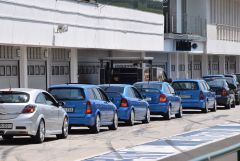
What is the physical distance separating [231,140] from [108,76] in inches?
655

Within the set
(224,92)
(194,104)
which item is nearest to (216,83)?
(224,92)

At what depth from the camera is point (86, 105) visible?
21234mm

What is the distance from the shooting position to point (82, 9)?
33594 millimetres

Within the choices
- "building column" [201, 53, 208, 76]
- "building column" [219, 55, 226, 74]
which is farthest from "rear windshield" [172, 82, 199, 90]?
"building column" [219, 55, 226, 74]

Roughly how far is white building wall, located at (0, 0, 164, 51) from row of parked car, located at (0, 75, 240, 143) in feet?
14.7

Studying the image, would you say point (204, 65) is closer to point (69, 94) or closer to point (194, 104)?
point (194, 104)

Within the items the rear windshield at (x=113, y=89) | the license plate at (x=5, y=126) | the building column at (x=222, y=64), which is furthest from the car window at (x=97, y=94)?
the building column at (x=222, y=64)

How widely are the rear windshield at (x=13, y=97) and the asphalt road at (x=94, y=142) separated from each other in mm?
1084

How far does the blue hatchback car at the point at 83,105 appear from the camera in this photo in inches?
837

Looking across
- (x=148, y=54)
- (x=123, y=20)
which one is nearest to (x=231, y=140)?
(x=123, y=20)

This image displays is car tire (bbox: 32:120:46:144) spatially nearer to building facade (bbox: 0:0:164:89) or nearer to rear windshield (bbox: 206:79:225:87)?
building facade (bbox: 0:0:164:89)

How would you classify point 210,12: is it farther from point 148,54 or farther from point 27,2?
point 27,2

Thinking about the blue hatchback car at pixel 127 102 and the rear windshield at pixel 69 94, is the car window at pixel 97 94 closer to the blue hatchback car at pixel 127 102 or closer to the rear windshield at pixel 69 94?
the rear windshield at pixel 69 94

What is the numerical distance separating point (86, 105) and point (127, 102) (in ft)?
12.6
